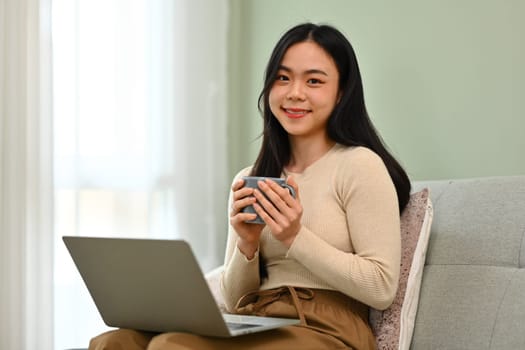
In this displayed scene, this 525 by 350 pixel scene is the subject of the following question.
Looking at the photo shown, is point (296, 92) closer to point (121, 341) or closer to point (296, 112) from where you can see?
point (296, 112)

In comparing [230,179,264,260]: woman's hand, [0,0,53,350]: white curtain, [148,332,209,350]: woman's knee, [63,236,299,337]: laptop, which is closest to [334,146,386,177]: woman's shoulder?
[230,179,264,260]: woman's hand

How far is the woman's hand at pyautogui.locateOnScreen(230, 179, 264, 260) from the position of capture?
1622 mm

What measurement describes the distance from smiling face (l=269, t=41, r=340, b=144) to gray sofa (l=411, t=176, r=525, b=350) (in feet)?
1.21

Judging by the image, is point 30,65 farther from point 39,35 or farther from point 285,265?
point 285,265

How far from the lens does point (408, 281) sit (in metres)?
1.75

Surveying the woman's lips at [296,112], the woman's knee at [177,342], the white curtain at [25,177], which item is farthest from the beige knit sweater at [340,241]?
the white curtain at [25,177]

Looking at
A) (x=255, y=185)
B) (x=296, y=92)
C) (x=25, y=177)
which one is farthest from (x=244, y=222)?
(x=25, y=177)

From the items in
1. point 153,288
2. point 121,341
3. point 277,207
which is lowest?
point 121,341

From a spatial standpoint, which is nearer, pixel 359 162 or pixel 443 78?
pixel 359 162

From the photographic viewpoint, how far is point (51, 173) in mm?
2574

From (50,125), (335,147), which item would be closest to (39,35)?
(50,125)

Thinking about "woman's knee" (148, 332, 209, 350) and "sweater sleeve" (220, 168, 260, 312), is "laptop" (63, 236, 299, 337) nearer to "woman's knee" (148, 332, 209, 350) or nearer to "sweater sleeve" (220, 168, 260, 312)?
"woman's knee" (148, 332, 209, 350)

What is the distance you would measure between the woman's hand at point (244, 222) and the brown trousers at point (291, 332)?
0.34 feet

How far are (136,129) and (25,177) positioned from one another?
0.47 m
